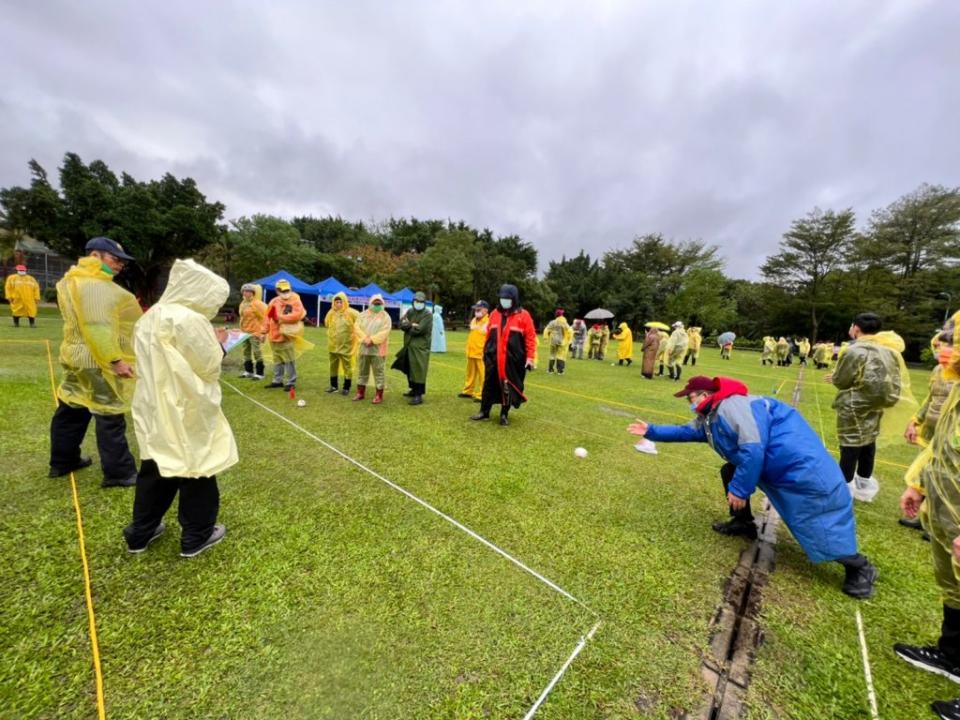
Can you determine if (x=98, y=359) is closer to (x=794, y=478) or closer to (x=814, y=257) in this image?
(x=794, y=478)

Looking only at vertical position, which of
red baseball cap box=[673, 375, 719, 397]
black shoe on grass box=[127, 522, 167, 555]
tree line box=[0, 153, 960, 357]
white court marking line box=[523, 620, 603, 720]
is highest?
tree line box=[0, 153, 960, 357]

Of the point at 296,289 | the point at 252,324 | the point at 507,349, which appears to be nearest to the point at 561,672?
the point at 507,349

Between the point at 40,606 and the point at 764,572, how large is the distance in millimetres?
4314

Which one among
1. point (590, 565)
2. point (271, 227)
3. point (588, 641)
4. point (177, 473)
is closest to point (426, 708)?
point (588, 641)

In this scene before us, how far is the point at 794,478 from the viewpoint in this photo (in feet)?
8.26

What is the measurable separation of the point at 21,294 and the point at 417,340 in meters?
14.3

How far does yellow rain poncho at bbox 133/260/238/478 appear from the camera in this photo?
231cm

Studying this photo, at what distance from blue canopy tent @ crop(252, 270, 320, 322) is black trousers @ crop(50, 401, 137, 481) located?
61.8 ft

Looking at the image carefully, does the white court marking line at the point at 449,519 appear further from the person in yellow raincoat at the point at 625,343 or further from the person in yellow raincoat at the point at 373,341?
the person in yellow raincoat at the point at 625,343

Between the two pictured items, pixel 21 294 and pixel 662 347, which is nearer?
pixel 21 294

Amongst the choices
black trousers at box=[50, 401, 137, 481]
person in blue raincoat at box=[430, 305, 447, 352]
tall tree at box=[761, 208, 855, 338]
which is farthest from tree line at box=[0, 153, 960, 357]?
→ black trousers at box=[50, 401, 137, 481]

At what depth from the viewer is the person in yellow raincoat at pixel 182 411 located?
91.4 inches

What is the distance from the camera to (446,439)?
512cm

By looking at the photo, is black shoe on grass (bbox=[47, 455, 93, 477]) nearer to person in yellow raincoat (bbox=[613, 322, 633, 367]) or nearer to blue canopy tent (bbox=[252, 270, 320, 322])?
person in yellow raincoat (bbox=[613, 322, 633, 367])
